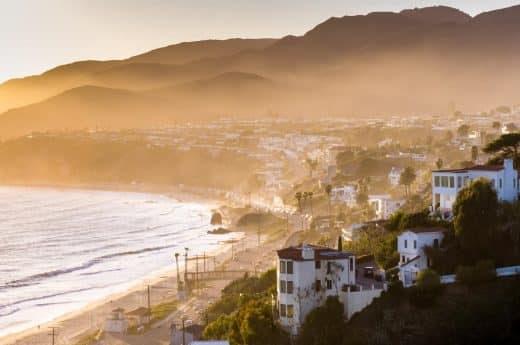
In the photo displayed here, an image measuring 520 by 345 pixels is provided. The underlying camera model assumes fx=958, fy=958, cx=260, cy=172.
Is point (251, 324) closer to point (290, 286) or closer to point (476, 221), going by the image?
point (290, 286)

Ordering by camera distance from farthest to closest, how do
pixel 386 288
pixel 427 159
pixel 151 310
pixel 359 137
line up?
1. pixel 359 137
2. pixel 427 159
3. pixel 151 310
4. pixel 386 288

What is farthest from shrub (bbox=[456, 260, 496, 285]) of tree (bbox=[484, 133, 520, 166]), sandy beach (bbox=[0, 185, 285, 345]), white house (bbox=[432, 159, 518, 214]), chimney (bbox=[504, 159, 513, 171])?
sandy beach (bbox=[0, 185, 285, 345])

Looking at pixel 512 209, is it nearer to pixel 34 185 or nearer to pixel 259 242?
pixel 259 242

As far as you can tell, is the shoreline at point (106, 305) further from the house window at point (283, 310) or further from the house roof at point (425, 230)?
the house roof at point (425, 230)

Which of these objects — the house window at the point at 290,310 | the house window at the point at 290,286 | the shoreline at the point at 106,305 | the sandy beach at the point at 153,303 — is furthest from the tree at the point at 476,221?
the shoreline at the point at 106,305

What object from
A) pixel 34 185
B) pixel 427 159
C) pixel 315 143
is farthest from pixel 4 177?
pixel 427 159

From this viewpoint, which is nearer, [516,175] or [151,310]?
[516,175]

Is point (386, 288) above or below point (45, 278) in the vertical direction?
above

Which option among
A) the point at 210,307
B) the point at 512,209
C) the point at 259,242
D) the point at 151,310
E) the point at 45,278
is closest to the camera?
the point at 512,209
